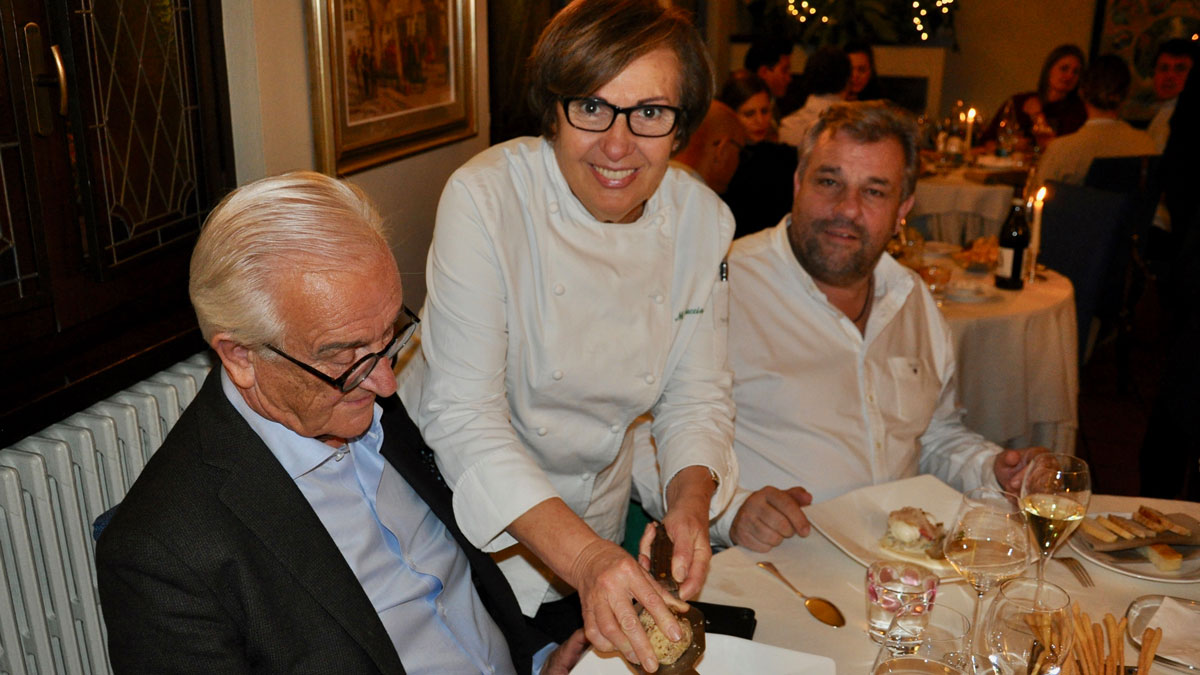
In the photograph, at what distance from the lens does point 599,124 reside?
5.43ft

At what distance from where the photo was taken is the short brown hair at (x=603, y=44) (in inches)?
62.4

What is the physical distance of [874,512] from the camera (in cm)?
191

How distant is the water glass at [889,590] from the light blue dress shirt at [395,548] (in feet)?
2.10

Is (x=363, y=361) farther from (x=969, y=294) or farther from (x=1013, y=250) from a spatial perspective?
(x=1013, y=250)

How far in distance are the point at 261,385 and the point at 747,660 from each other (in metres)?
0.79

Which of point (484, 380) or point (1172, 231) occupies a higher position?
point (484, 380)

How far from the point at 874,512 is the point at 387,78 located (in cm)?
230

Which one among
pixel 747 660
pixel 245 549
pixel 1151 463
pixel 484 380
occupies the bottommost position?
pixel 1151 463

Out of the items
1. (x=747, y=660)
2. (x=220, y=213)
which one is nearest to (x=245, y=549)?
(x=220, y=213)

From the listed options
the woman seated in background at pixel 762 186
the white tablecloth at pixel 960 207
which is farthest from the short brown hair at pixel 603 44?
the white tablecloth at pixel 960 207

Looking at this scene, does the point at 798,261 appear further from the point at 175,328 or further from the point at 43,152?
the point at 43,152

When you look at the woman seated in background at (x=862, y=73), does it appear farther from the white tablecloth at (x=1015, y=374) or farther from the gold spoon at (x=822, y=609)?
the gold spoon at (x=822, y=609)

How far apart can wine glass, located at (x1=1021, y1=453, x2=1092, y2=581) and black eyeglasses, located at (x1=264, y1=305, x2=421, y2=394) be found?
101 centimetres

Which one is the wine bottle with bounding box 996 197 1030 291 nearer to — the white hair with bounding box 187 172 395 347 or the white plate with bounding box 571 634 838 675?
the white plate with bounding box 571 634 838 675
